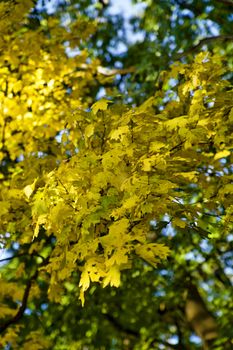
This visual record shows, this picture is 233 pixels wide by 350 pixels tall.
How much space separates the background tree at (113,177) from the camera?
10.6 feet

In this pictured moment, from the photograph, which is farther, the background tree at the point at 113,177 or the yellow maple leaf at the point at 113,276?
the background tree at the point at 113,177

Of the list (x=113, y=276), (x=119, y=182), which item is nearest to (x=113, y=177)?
(x=119, y=182)

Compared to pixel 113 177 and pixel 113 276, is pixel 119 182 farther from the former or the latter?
pixel 113 276

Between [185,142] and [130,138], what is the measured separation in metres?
0.41

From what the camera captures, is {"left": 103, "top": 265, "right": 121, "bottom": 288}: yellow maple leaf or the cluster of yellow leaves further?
the cluster of yellow leaves

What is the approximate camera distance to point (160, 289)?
836 centimetres

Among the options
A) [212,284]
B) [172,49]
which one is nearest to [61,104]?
[172,49]

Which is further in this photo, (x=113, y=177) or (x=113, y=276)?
(x=113, y=177)

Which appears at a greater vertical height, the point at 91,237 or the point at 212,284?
the point at 91,237

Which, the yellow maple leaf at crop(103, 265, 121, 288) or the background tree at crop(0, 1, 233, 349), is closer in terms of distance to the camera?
the yellow maple leaf at crop(103, 265, 121, 288)

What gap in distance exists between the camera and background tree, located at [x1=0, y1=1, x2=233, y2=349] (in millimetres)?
3225

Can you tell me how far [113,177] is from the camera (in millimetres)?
3244

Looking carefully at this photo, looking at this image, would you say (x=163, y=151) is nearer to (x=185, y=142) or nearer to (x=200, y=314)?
(x=185, y=142)

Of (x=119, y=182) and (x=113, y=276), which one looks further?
(x=119, y=182)
